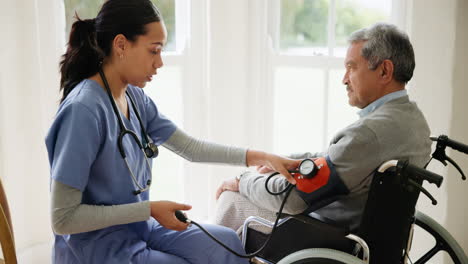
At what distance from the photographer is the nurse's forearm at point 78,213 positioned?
1262 mm

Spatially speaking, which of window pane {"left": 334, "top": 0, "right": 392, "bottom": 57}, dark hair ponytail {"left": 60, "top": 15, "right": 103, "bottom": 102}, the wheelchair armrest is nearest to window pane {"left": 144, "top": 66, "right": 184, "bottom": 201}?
window pane {"left": 334, "top": 0, "right": 392, "bottom": 57}

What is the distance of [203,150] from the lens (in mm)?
1760

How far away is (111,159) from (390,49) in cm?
86

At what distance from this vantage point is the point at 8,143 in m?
1.92

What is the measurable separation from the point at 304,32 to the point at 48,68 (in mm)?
1341

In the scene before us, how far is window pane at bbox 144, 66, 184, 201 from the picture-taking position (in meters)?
2.74

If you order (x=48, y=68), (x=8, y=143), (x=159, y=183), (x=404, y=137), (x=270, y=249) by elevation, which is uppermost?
(x=48, y=68)

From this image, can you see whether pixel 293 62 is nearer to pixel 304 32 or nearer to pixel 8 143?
pixel 304 32

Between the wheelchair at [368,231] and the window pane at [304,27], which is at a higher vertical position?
the window pane at [304,27]

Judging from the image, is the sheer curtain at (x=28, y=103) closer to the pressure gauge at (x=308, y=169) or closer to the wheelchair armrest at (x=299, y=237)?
the wheelchair armrest at (x=299, y=237)

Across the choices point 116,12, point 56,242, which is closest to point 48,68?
point 116,12

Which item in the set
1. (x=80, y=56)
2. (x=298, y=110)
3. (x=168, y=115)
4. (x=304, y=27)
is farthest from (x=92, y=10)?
(x=298, y=110)

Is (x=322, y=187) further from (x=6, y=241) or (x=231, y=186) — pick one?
(x=6, y=241)

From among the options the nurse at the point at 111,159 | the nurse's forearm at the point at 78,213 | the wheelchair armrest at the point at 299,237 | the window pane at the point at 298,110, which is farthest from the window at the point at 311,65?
the nurse's forearm at the point at 78,213
